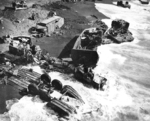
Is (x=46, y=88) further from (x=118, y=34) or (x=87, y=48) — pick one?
(x=118, y=34)

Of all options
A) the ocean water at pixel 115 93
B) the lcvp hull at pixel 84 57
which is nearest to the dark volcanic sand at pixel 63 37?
the ocean water at pixel 115 93

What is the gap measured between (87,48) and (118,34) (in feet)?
30.2

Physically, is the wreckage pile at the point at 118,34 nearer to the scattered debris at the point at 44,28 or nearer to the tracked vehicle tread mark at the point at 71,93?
the scattered debris at the point at 44,28

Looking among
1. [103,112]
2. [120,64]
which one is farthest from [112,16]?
[103,112]

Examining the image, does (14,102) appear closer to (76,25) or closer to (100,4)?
(76,25)

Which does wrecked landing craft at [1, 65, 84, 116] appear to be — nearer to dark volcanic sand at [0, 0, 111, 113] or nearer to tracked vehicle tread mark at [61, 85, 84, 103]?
tracked vehicle tread mark at [61, 85, 84, 103]

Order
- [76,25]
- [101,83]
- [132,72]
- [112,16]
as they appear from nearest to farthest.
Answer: [101,83] → [132,72] → [76,25] → [112,16]

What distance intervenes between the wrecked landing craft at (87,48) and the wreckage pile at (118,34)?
270cm

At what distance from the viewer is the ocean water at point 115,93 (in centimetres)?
1524

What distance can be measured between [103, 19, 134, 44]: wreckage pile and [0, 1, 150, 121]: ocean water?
37.5 inches

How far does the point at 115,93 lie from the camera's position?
18.4 meters

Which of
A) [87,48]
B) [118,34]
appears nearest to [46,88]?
[87,48]

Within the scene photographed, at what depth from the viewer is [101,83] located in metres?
18.3

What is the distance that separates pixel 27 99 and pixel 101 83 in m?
7.39
